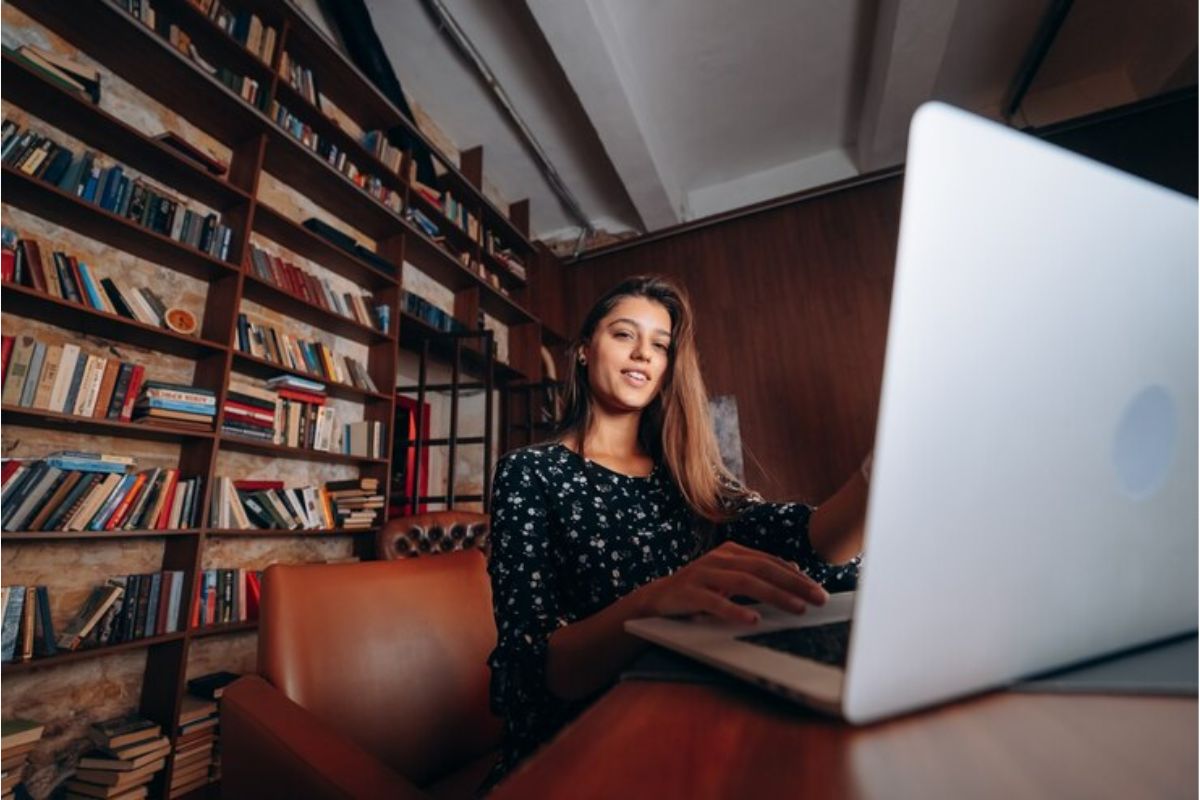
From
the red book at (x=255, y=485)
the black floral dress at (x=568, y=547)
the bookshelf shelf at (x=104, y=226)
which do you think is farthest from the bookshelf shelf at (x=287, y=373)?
the black floral dress at (x=568, y=547)

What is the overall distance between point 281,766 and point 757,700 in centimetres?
66

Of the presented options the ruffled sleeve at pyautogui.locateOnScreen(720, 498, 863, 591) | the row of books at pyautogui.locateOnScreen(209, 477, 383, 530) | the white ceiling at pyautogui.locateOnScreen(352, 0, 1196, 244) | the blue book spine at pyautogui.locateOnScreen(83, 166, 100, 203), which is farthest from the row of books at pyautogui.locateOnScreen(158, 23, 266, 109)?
the ruffled sleeve at pyautogui.locateOnScreen(720, 498, 863, 591)

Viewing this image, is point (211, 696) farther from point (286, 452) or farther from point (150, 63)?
point (150, 63)

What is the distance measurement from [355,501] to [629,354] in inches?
73.8

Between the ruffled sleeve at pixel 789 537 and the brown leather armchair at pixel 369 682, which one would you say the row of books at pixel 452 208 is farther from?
the ruffled sleeve at pixel 789 537

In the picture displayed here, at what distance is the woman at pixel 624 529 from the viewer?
1.83ft

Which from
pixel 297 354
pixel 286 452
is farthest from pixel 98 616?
pixel 297 354

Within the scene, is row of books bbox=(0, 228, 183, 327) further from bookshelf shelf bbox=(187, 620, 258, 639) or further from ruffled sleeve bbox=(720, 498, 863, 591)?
ruffled sleeve bbox=(720, 498, 863, 591)

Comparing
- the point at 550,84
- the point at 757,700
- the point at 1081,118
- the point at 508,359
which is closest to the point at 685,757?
the point at 757,700

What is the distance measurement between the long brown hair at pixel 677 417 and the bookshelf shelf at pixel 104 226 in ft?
5.48

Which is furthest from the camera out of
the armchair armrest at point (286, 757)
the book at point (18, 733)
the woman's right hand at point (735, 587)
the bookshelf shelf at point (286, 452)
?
the bookshelf shelf at point (286, 452)

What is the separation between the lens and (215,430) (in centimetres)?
198

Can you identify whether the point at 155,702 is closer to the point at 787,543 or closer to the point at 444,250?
the point at 787,543

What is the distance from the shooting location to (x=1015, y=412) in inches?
10.1
